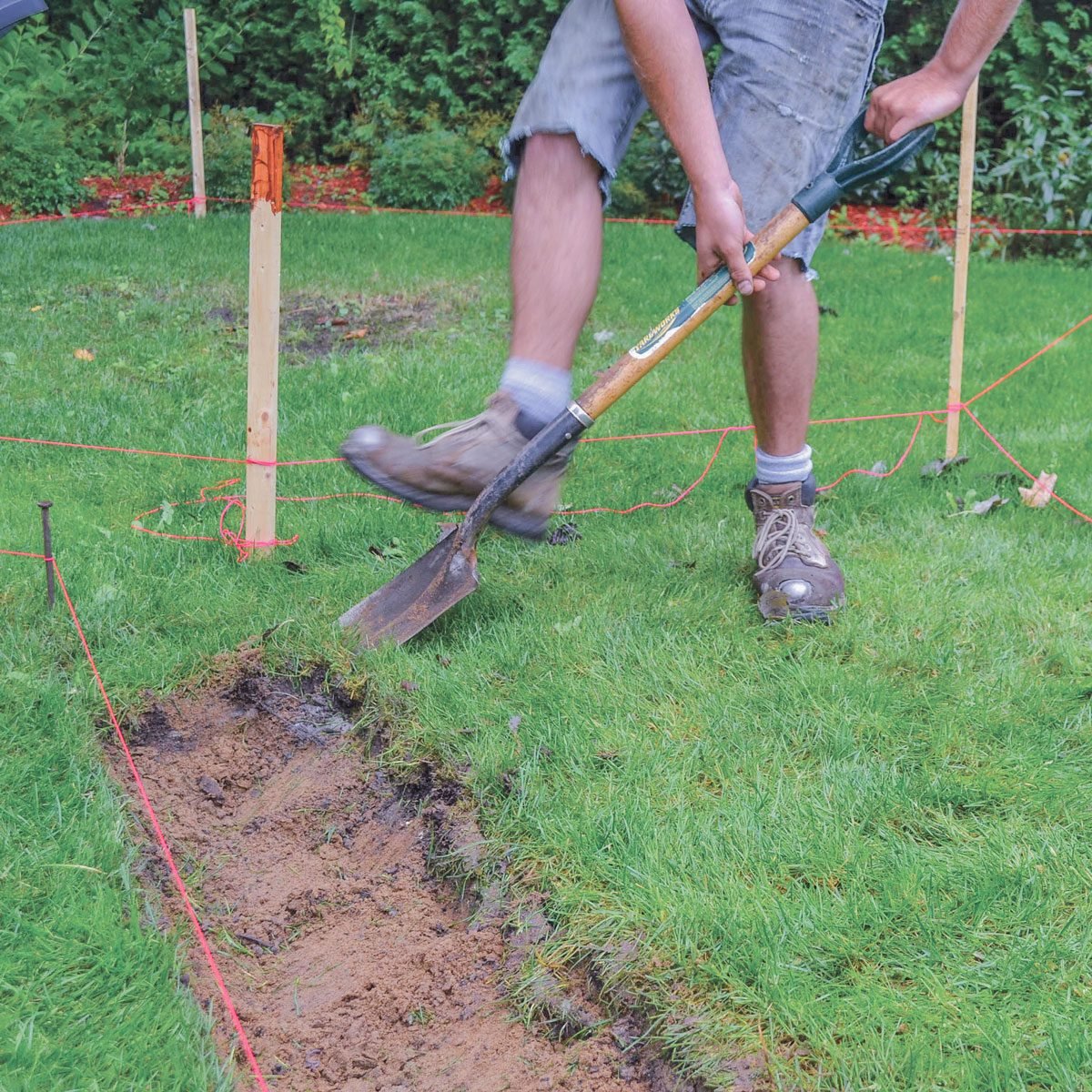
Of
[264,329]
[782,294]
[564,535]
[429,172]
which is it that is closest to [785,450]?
[782,294]

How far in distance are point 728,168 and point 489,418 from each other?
0.73 metres

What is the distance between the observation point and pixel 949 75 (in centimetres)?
255

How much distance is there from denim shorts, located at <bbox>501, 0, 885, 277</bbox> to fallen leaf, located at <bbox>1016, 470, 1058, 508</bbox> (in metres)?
1.45

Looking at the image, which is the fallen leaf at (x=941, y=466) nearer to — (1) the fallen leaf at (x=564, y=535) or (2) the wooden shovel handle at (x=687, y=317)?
(1) the fallen leaf at (x=564, y=535)

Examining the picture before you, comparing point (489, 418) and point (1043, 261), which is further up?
point (489, 418)

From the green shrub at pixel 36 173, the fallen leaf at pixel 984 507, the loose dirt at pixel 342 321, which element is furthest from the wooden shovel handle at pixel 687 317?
the green shrub at pixel 36 173

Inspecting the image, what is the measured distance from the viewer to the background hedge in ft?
29.0

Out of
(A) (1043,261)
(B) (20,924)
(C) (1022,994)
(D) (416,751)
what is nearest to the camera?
(C) (1022,994)

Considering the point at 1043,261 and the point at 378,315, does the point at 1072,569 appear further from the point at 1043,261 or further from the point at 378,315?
the point at 1043,261

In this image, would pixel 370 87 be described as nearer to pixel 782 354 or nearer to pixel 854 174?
→ pixel 782 354

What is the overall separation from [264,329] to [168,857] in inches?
56.1

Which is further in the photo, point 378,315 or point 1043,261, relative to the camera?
point 1043,261

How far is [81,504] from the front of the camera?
11.2 ft

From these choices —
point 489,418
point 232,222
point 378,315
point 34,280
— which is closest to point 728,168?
point 489,418
